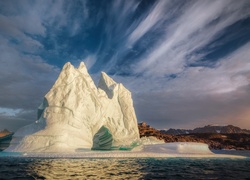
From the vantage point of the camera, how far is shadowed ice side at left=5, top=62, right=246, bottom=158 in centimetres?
4872

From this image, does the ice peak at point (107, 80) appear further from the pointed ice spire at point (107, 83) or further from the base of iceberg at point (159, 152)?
the base of iceberg at point (159, 152)

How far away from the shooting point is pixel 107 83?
7662 cm

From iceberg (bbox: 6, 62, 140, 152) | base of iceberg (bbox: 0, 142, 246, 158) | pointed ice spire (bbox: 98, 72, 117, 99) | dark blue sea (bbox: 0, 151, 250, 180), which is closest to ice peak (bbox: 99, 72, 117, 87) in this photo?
pointed ice spire (bbox: 98, 72, 117, 99)

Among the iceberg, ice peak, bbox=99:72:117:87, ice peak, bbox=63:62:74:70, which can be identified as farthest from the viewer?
ice peak, bbox=99:72:117:87

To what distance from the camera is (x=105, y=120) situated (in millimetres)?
65812

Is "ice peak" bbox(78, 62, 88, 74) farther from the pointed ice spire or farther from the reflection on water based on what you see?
the reflection on water

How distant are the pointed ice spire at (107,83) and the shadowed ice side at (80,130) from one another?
489 cm

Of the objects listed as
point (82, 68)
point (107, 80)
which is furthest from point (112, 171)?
point (107, 80)

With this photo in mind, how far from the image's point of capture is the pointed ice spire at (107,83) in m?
74.2

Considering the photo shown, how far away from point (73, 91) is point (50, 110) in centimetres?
700

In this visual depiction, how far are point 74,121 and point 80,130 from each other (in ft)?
8.21

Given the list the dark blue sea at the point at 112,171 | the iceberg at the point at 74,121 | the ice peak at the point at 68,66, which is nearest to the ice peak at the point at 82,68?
the iceberg at the point at 74,121

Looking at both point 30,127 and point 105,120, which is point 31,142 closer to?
point 30,127

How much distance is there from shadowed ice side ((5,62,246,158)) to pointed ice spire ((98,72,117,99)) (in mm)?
4893
